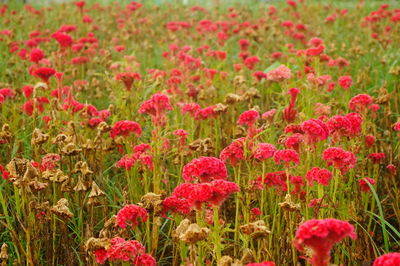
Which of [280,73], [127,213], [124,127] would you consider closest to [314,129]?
[127,213]

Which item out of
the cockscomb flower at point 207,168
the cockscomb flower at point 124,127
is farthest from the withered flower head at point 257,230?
the cockscomb flower at point 124,127

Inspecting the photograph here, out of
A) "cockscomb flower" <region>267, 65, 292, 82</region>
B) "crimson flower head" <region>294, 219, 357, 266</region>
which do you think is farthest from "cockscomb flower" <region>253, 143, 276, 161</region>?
"cockscomb flower" <region>267, 65, 292, 82</region>

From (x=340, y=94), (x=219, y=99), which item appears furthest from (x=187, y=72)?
(x=340, y=94)

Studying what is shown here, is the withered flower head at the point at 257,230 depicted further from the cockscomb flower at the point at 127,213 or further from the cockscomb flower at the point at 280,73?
the cockscomb flower at the point at 280,73

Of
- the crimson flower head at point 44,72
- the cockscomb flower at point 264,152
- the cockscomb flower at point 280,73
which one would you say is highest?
the crimson flower head at point 44,72

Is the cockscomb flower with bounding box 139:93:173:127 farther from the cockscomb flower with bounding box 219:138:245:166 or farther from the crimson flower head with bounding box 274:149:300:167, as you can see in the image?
the crimson flower head with bounding box 274:149:300:167

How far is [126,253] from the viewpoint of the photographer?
1550mm

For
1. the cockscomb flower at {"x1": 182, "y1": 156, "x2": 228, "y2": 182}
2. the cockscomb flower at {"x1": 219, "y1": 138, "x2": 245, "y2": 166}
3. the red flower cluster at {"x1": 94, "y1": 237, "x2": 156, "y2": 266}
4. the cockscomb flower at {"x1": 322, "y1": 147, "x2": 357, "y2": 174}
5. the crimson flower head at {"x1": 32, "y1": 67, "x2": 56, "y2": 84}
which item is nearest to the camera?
the red flower cluster at {"x1": 94, "y1": 237, "x2": 156, "y2": 266}

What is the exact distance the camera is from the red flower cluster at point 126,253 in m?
1.54

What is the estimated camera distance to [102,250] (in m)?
1.63

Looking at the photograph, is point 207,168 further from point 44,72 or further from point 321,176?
point 44,72

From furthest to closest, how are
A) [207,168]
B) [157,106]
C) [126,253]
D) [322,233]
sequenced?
[157,106] → [207,168] → [126,253] → [322,233]

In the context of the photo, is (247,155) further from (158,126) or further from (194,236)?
(194,236)

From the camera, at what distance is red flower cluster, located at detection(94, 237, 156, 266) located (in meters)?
→ 1.54
